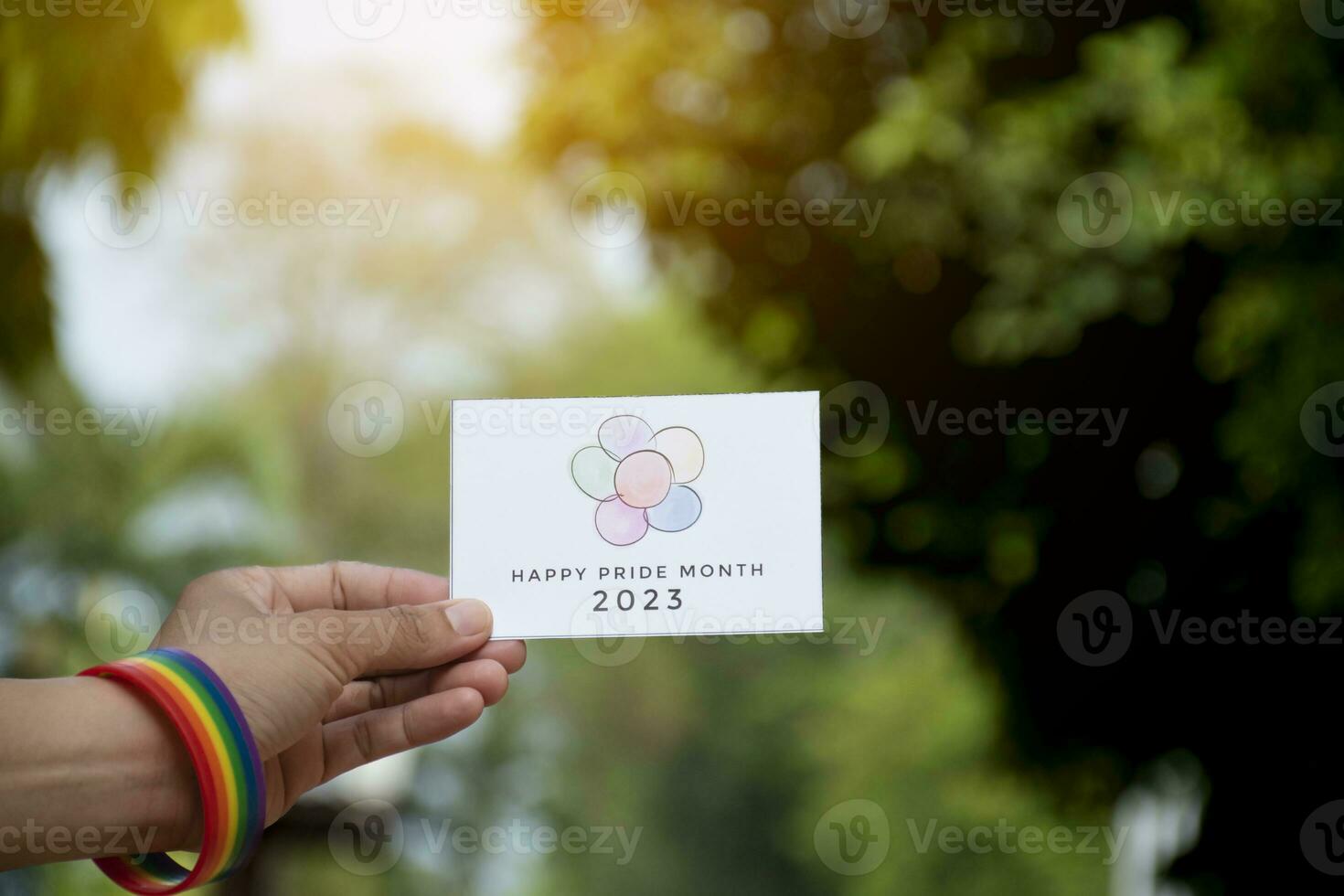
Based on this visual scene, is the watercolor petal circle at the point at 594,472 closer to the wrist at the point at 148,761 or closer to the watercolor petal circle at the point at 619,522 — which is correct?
the watercolor petal circle at the point at 619,522

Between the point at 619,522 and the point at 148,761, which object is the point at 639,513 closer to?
the point at 619,522

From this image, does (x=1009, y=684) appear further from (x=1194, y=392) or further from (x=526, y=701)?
(x=526, y=701)

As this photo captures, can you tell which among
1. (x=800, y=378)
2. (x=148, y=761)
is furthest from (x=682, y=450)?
(x=800, y=378)

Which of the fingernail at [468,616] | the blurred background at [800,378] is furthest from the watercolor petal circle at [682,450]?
the blurred background at [800,378]

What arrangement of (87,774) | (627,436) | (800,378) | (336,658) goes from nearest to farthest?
(87,774), (336,658), (627,436), (800,378)

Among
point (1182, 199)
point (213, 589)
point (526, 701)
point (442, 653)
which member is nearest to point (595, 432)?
point (442, 653)

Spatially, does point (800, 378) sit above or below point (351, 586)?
above

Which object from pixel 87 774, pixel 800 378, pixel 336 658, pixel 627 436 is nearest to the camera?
pixel 87 774
